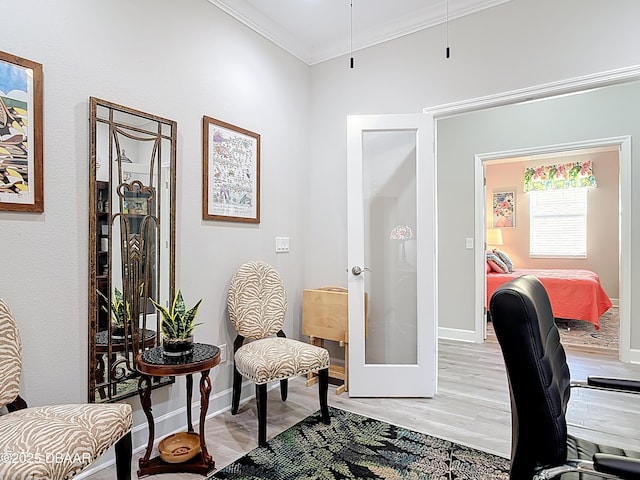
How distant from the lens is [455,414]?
264cm

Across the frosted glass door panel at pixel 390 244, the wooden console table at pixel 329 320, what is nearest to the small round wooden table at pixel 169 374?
the wooden console table at pixel 329 320

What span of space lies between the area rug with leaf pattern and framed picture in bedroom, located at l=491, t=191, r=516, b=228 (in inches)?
258

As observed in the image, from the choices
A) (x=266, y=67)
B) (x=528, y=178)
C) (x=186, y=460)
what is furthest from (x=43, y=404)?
(x=528, y=178)

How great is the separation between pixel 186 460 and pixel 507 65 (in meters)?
3.19

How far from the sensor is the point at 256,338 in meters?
2.73

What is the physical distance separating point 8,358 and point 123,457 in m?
0.62

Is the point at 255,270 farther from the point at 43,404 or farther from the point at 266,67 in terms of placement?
the point at 266,67

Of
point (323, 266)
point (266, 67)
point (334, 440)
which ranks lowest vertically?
point (334, 440)

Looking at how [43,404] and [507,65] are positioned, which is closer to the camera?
[43,404]

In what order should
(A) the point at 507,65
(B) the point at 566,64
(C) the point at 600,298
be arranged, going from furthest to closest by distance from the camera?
(C) the point at 600,298
(A) the point at 507,65
(B) the point at 566,64

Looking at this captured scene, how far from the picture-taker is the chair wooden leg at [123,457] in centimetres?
161

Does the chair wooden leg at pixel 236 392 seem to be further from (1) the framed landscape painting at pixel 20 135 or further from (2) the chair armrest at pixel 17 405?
(1) the framed landscape painting at pixel 20 135

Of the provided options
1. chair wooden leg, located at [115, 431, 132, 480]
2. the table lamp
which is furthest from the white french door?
the table lamp

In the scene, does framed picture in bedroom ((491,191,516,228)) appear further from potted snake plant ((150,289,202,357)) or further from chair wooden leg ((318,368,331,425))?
potted snake plant ((150,289,202,357))
